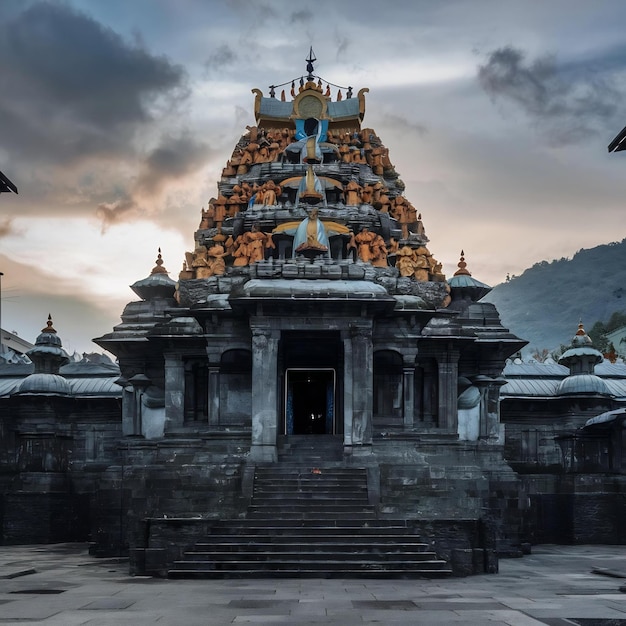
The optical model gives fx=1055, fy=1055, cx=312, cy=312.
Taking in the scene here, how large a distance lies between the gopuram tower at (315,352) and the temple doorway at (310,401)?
3.3 inches

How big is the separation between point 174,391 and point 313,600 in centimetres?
2097

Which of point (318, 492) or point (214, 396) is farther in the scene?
point (214, 396)

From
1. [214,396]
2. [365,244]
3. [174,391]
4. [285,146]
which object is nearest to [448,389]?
[365,244]

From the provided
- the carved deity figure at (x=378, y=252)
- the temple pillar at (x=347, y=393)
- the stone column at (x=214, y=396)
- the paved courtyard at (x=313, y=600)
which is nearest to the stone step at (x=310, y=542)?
the paved courtyard at (x=313, y=600)

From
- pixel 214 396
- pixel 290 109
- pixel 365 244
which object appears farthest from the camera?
pixel 290 109

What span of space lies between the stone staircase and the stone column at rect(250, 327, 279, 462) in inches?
92.5

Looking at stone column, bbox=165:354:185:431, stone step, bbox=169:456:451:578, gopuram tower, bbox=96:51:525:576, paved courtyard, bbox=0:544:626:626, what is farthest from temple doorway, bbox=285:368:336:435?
paved courtyard, bbox=0:544:626:626

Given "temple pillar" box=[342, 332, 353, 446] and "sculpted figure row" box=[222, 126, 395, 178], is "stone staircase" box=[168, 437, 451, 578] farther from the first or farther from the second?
"sculpted figure row" box=[222, 126, 395, 178]

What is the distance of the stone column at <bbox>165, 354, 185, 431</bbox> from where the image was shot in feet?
142

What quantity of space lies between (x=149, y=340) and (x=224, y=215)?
1025 cm

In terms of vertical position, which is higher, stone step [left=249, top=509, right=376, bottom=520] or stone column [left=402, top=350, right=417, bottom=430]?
stone column [left=402, top=350, right=417, bottom=430]

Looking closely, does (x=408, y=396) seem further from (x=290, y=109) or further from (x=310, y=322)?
(x=290, y=109)

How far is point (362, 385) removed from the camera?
3878 centimetres

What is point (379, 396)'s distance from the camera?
43.9m
